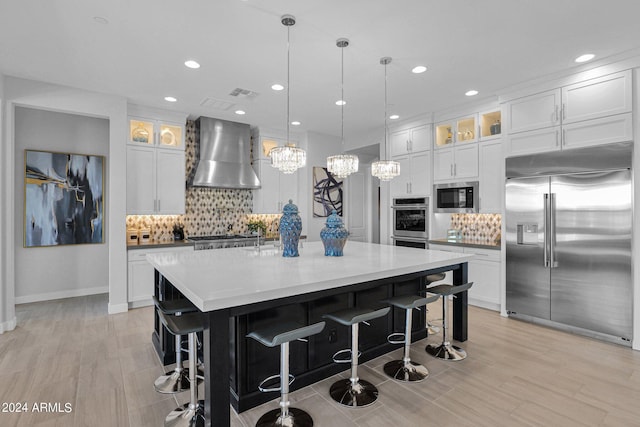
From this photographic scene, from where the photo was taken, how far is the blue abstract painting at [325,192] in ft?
21.1

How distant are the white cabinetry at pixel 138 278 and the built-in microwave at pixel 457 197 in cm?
424

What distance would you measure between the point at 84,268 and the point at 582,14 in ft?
22.1

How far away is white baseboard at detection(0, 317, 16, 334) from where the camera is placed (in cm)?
362

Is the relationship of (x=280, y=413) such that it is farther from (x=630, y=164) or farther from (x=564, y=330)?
(x=630, y=164)

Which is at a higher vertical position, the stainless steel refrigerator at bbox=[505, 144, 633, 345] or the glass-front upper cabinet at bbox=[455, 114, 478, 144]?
the glass-front upper cabinet at bbox=[455, 114, 478, 144]

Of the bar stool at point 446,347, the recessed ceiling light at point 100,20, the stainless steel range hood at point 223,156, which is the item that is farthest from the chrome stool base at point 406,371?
the stainless steel range hood at point 223,156

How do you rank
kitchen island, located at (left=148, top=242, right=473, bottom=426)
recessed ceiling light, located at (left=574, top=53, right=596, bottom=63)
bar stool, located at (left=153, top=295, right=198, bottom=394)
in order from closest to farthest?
kitchen island, located at (left=148, top=242, right=473, bottom=426)
bar stool, located at (left=153, top=295, right=198, bottom=394)
recessed ceiling light, located at (left=574, top=53, right=596, bottom=63)

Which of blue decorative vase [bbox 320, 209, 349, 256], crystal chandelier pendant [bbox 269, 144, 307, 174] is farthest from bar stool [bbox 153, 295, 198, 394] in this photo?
crystal chandelier pendant [bbox 269, 144, 307, 174]

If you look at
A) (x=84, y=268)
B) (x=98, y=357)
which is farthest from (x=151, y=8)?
(x=84, y=268)

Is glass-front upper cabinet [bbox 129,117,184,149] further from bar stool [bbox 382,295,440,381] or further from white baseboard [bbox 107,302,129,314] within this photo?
bar stool [bbox 382,295,440,381]

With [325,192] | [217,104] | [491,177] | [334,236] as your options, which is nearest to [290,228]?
[334,236]

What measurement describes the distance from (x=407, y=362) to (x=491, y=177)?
2.98 metres

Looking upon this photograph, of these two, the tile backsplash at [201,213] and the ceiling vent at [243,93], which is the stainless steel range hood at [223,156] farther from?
the ceiling vent at [243,93]

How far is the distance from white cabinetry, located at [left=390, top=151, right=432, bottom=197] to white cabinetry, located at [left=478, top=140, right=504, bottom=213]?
832 millimetres
